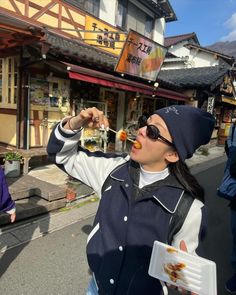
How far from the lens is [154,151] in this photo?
5.65 ft

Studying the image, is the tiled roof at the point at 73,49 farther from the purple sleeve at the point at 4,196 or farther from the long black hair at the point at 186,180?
the long black hair at the point at 186,180

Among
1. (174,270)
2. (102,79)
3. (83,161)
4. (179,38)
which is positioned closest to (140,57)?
(102,79)

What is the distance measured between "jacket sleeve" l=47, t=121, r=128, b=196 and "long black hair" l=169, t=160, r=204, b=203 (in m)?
0.40

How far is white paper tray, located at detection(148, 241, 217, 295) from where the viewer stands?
4.21 ft

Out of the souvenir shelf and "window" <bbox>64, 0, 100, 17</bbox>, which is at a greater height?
"window" <bbox>64, 0, 100, 17</bbox>

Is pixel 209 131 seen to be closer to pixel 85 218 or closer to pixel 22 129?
pixel 85 218

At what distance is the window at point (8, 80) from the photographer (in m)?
7.45

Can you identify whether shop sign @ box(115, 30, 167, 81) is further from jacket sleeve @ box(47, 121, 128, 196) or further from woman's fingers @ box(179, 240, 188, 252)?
woman's fingers @ box(179, 240, 188, 252)

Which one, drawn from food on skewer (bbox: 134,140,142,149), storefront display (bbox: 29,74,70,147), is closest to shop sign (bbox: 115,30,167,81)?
storefront display (bbox: 29,74,70,147)

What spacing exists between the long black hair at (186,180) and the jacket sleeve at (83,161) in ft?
1.33

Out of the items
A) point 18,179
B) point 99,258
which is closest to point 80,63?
point 18,179

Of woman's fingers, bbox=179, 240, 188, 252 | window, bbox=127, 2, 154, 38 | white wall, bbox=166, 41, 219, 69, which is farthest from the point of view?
white wall, bbox=166, 41, 219, 69

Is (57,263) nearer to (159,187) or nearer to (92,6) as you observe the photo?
(159,187)

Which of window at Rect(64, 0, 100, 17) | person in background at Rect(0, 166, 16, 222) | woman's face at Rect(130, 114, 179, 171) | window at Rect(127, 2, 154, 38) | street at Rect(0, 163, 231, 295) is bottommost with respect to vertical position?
street at Rect(0, 163, 231, 295)
